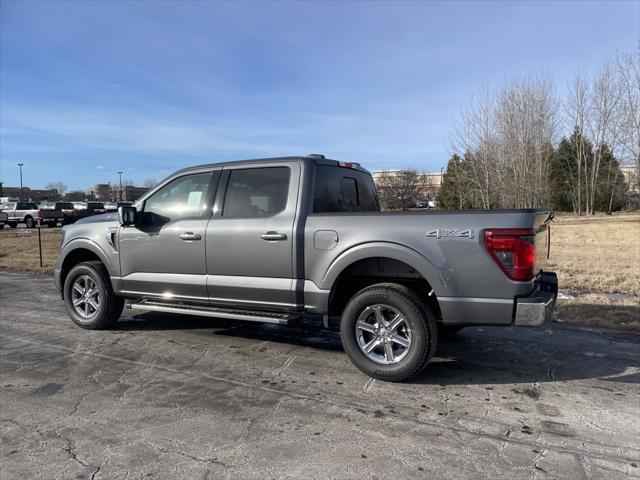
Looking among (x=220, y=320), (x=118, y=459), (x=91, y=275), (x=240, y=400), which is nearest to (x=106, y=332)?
(x=91, y=275)

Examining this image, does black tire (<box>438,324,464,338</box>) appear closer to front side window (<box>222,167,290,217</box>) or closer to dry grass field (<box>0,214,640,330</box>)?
dry grass field (<box>0,214,640,330</box>)

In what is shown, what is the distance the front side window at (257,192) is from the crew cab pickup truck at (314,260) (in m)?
0.01

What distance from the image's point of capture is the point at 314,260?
459 cm

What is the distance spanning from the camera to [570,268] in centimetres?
1073

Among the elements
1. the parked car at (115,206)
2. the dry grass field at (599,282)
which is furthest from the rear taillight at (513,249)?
the parked car at (115,206)

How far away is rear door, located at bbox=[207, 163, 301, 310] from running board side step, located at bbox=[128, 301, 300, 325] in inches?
3.1

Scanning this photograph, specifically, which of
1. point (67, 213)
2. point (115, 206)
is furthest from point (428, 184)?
point (67, 213)

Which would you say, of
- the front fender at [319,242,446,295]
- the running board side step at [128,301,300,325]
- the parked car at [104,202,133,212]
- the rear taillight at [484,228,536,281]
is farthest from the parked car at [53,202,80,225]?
the rear taillight at [484,228,536,281]

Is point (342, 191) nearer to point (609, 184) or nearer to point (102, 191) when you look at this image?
point (609, 184)

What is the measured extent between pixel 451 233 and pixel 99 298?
14.6 ft

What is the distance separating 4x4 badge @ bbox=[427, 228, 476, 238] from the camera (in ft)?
12.9

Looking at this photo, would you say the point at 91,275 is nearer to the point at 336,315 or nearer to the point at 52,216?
the point at 336,315

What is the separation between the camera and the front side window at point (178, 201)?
17.7 ft

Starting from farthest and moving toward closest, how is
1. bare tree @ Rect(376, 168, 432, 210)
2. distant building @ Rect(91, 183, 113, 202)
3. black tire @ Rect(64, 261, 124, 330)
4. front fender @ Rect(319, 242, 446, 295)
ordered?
Answer: distant building @ Rect(91, 183, 113, 202) → bare tree @ Rect(376, 168, 432, 210) → black tire @ Rect(64, 261, 124, 330) → front fender @ Rect(319, 242, 446, 295)
